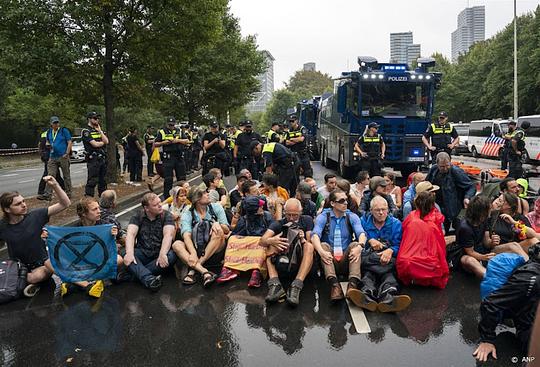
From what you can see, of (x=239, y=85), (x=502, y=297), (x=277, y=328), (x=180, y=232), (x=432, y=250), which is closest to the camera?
(x=502, y=297)

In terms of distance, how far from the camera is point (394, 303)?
4918mm

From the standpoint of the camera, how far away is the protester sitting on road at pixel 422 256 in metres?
5.50

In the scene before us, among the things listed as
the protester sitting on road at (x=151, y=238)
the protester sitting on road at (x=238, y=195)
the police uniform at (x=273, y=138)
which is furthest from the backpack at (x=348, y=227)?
the police uniform at (x=273, y=138)

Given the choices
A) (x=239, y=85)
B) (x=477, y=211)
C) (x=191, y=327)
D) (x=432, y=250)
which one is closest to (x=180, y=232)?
(x=191, y=327)

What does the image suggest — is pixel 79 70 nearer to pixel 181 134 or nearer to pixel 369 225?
pixel 181 134

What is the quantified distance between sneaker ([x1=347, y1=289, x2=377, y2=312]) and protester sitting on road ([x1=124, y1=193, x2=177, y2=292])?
7.69 ft

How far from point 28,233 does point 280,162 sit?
516cm

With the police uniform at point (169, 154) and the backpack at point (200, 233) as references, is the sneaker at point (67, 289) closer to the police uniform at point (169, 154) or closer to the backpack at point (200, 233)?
the backpack at point (200, 233)

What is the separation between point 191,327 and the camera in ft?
15.8

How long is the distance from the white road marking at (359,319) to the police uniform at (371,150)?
7574mm

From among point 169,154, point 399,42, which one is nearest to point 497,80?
point 169,154

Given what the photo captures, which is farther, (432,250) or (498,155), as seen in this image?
(498,155)

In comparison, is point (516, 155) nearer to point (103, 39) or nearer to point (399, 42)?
point (103, 39)

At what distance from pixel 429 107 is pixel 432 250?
32.2ft
